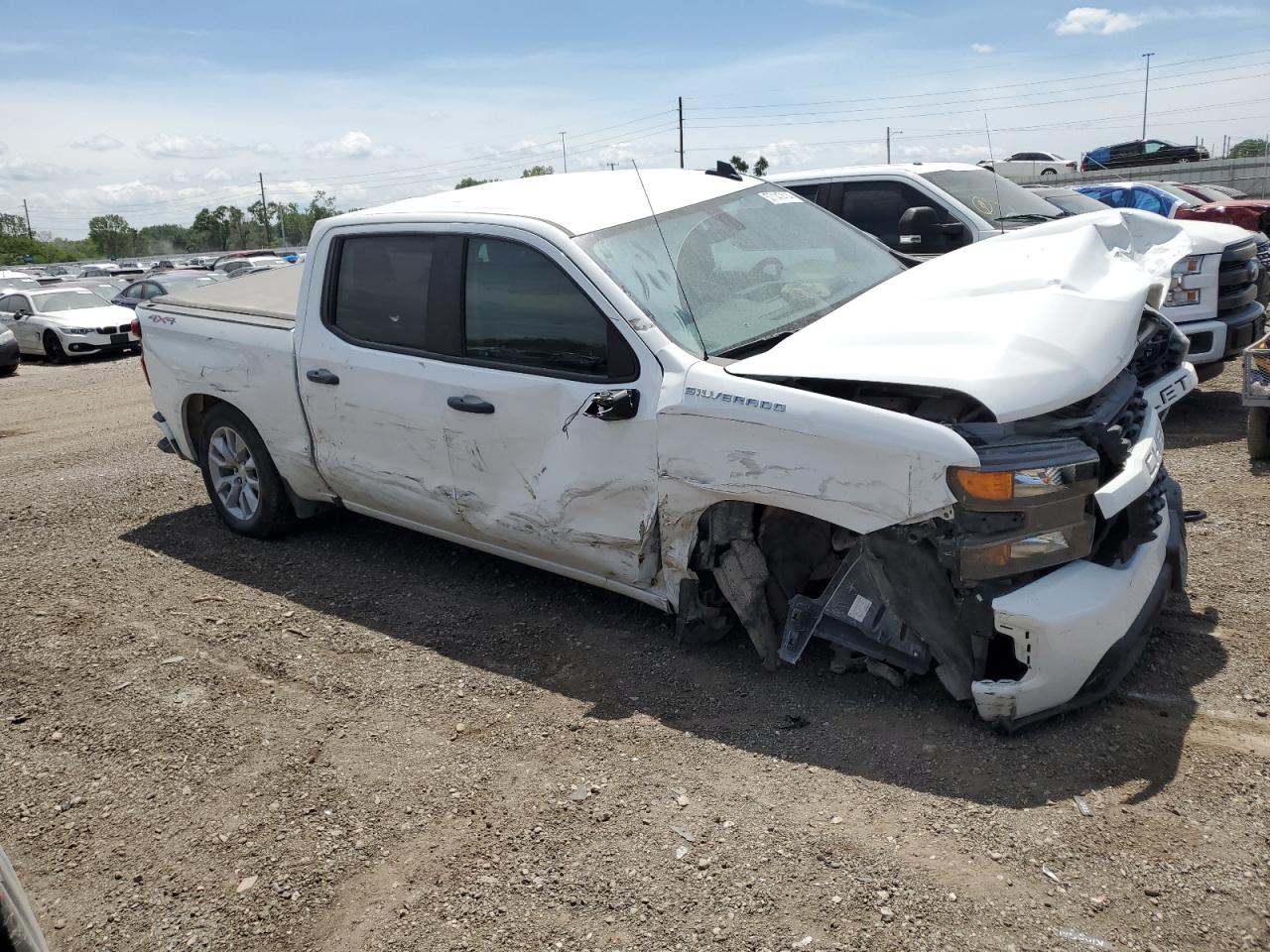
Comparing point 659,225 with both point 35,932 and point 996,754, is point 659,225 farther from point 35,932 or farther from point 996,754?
point 35,932

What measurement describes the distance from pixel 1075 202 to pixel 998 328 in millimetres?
7522

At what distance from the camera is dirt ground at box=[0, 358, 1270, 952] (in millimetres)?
2783

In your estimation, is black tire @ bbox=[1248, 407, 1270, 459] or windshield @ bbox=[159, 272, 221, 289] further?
windshield @ bbox=[159, 272, 221, 289]

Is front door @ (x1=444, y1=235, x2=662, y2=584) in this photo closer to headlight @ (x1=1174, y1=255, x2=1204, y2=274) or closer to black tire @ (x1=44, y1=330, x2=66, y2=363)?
headlight @ (x1=1174, y1=255, x2=1204, y2=274)

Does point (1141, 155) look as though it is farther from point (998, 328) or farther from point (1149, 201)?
point (998, 328)

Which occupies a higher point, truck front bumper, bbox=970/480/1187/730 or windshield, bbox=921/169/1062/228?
windshield, bbox=921/169/1062/228

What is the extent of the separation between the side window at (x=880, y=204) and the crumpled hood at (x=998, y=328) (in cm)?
368

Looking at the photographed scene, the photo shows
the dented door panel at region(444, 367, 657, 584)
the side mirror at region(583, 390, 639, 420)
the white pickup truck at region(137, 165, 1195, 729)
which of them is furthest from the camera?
the dented door panel at region(444, 367, 657, 584)

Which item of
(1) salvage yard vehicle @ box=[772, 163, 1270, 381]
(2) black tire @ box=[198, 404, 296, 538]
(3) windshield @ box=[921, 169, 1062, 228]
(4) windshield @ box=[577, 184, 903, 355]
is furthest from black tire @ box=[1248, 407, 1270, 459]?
(2) black tire @ box=[198, 404, 296, 538]

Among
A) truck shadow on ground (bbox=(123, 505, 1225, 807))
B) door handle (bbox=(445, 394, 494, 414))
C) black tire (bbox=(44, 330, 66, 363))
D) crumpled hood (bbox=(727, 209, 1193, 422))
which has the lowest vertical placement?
black tire (bbox=(44, 330, 66, 363))

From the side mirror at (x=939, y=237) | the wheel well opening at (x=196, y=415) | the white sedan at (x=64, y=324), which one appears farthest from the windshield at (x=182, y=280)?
the side mirror at (x=939, y=237)

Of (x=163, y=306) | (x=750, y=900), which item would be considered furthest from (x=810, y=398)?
(x=163, y=306)

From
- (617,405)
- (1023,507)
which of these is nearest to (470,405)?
(617,405)

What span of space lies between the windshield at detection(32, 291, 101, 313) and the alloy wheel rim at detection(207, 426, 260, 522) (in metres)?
16.2
